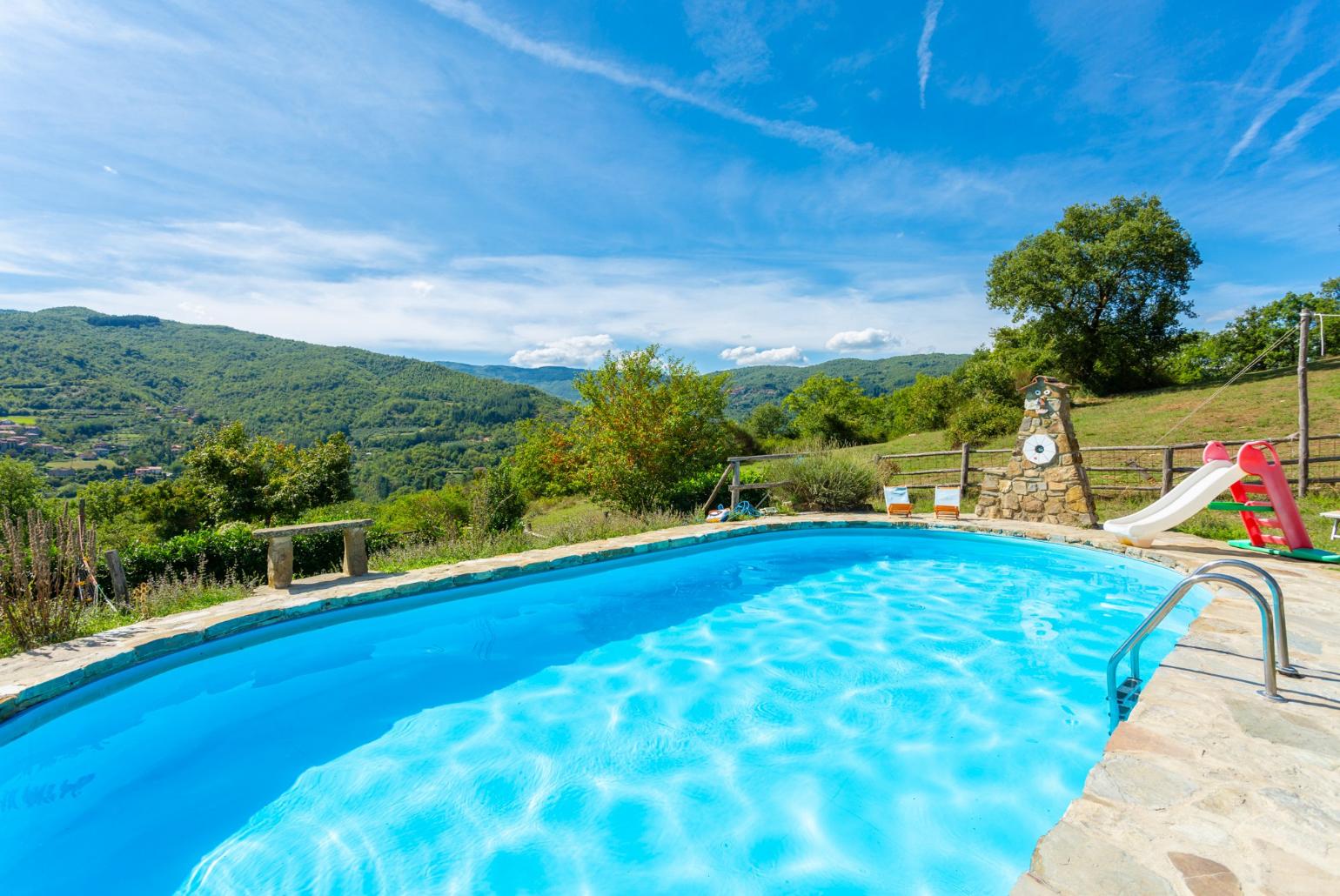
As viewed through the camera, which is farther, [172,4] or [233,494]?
[233,494]

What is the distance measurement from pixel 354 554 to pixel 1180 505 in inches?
386

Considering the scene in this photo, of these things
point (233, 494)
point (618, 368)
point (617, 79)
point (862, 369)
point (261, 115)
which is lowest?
point (233, 494)

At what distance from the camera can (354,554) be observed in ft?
21.4

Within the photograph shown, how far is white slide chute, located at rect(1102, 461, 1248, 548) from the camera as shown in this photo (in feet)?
21.2

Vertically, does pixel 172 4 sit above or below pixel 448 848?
above

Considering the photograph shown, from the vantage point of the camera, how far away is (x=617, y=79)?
33.7 ft

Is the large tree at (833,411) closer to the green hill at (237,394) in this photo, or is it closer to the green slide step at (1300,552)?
the green slide step at (1300,552)

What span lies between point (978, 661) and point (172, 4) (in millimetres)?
11469

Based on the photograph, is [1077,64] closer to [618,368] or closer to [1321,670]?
[618,368]

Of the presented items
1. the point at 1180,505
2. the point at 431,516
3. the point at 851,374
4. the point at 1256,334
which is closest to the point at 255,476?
the point at 431,516

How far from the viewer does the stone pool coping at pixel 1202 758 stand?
5.65 feet

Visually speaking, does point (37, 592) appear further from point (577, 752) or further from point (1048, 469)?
point (1048, 469)

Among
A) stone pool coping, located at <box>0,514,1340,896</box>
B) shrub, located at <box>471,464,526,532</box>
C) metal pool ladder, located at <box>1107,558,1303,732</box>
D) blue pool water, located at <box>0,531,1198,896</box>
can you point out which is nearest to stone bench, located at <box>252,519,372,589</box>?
stone pool coping, located at <box>0,514,1340,896</box>

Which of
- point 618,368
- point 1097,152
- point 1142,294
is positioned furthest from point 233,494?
point 1142,294
